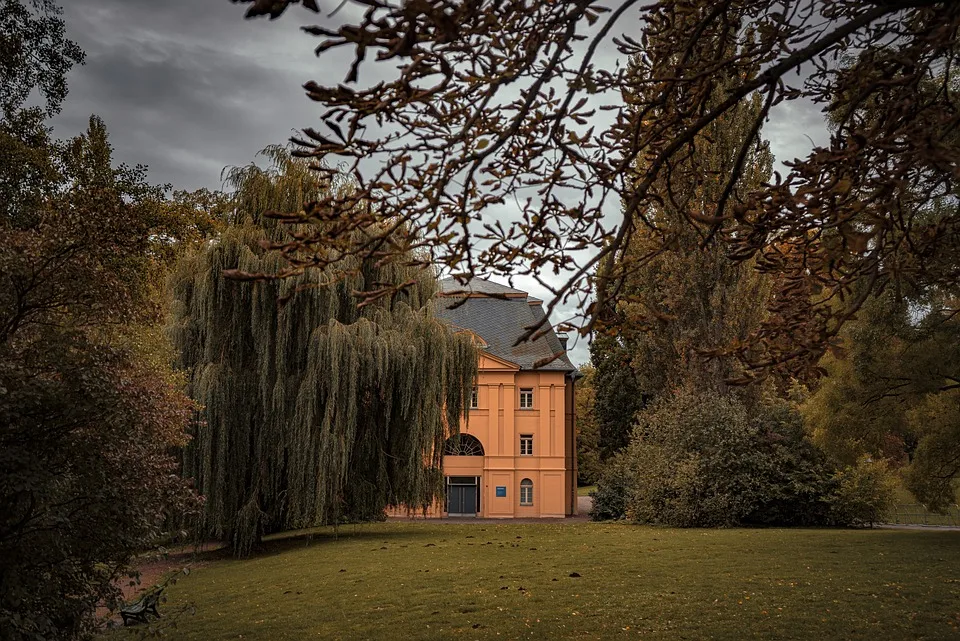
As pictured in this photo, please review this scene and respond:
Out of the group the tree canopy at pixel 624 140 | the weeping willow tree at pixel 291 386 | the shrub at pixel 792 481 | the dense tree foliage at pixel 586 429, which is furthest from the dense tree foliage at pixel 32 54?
the dense tree foliage at pixel 586 429

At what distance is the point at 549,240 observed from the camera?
558 centimetres

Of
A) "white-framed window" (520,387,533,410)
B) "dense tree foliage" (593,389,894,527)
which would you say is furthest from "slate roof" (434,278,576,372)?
"dense tree foliage" (593,389,894,527)

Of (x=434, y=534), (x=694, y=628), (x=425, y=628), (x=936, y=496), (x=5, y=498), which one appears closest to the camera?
(x=5, y=498)

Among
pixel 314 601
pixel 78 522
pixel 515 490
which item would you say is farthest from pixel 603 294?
pixel 515 490

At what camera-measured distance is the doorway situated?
4116 centimetres

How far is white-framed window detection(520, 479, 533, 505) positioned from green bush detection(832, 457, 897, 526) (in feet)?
61.3

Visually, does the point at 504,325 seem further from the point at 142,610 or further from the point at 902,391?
the point at 142,610

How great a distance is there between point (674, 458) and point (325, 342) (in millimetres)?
11496

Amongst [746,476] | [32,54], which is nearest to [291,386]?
[32,54]

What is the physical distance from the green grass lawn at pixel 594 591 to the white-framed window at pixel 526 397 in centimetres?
2259

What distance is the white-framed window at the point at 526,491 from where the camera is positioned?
41.3 meters

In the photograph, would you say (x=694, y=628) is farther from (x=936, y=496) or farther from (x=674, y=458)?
(x=674, y=458)

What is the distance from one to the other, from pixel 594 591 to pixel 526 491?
97.6 feet

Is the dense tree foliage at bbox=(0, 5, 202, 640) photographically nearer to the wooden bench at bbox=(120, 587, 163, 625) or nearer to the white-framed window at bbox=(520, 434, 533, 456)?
the wooden bench at bbox=(120, 587, 163, 625)
